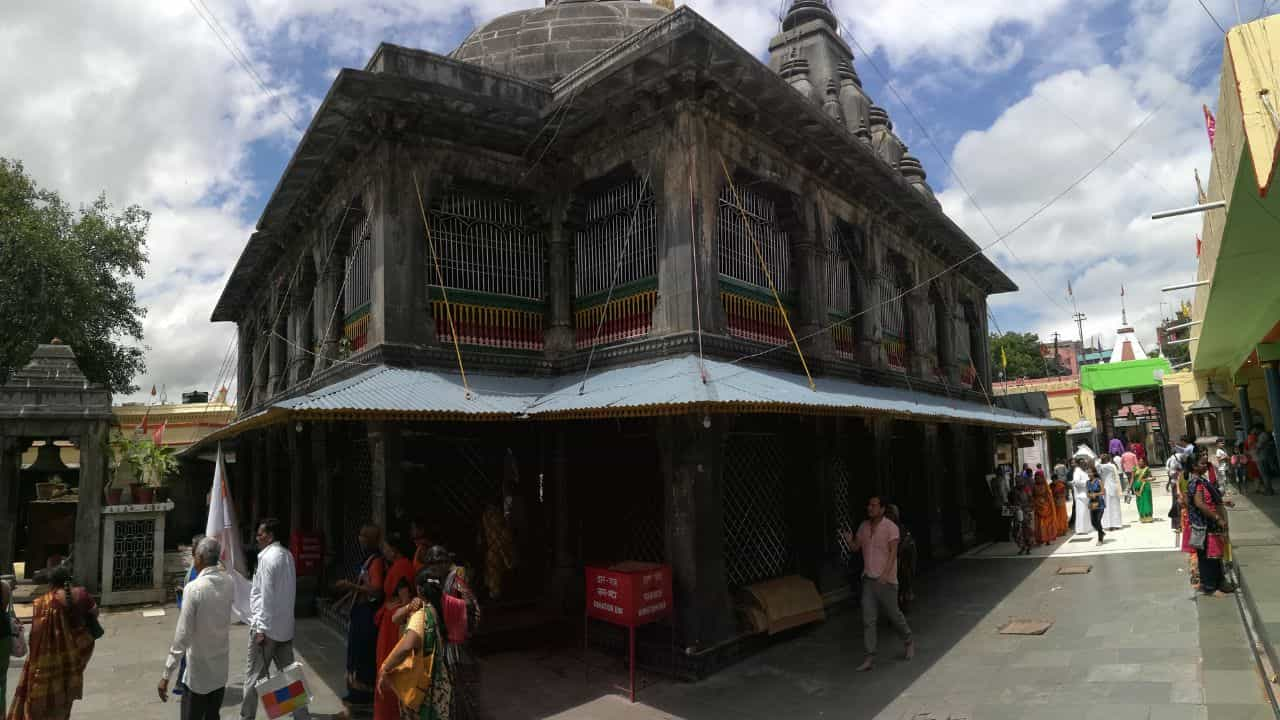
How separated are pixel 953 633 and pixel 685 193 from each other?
20.9ft

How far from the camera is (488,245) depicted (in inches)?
426

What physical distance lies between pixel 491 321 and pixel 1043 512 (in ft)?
41.3

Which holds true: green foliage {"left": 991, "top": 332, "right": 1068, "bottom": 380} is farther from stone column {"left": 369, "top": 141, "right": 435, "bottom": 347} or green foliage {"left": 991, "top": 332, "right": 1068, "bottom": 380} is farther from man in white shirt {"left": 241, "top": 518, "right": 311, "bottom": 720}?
man in white shirt {"left": 241, "top": 518, "right": 311, "bottom": 720}

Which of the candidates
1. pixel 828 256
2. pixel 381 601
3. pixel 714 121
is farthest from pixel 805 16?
pixel 381 601

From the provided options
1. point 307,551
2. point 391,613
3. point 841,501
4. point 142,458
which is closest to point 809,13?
point 841,501

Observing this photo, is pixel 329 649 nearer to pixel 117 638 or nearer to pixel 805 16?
pixel 117 638

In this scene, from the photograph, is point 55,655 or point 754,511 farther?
point 754,511

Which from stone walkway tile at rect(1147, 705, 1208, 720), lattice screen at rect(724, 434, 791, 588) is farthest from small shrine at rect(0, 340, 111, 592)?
stone walkway tile at rect(1147, 705, 1208, 720)

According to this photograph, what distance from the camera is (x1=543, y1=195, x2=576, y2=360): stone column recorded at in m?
10.8

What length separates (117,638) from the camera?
1070 cm

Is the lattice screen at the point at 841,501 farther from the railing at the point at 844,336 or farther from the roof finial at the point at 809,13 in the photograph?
the roof finial at the point at 809,13

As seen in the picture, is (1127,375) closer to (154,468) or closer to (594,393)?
(594,393)

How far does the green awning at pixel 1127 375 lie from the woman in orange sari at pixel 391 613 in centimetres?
3489

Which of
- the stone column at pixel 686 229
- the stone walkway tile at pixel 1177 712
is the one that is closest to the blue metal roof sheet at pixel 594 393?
the stone column at pixel 686 229
